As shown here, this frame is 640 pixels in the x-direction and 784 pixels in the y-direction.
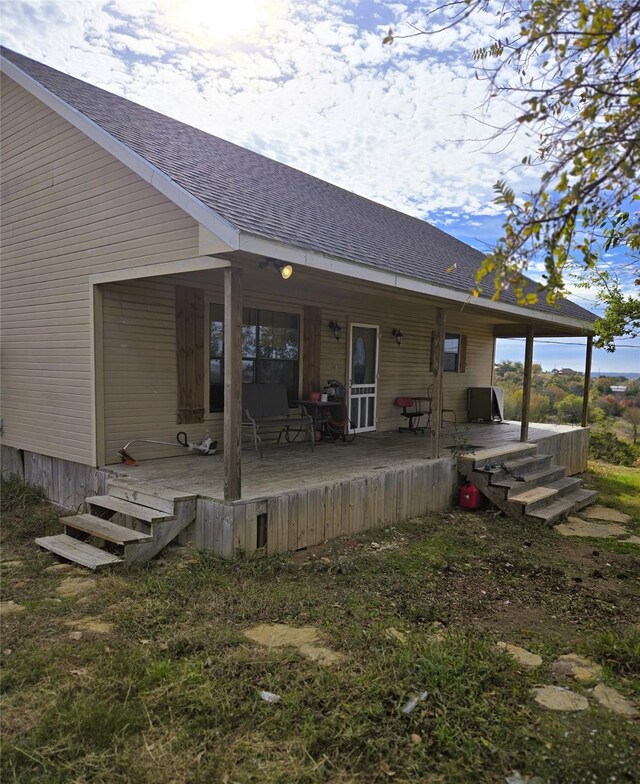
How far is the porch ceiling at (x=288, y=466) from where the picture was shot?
4.86 m

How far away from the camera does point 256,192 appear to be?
5.77m

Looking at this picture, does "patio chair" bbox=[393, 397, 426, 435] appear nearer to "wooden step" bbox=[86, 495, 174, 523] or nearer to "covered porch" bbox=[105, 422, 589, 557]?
"covered porch" bbox=[105, 422, 589, 557]

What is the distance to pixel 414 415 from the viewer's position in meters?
9.39

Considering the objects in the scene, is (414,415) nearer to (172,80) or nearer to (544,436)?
(544,436)

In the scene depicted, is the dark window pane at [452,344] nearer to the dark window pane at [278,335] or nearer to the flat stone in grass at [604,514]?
the dark window pane at [278,335]

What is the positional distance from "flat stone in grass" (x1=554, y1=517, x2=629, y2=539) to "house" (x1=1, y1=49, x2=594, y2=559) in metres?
1.39

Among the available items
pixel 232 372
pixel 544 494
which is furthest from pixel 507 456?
pixel 232 372

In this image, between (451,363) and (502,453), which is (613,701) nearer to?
(502,453)

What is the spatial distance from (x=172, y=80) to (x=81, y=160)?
1.79m

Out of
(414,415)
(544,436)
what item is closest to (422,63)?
(414,415)

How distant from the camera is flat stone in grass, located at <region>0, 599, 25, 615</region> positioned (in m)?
3.23

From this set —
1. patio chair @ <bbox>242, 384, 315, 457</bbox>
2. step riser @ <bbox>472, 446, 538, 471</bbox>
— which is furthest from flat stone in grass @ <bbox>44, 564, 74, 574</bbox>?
step riser @ <bbox>472, 446, 538, 471</bbox>

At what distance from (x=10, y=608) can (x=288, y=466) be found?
3.05 m

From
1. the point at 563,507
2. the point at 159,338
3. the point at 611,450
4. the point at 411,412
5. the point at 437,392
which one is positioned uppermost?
the point at 159,338
